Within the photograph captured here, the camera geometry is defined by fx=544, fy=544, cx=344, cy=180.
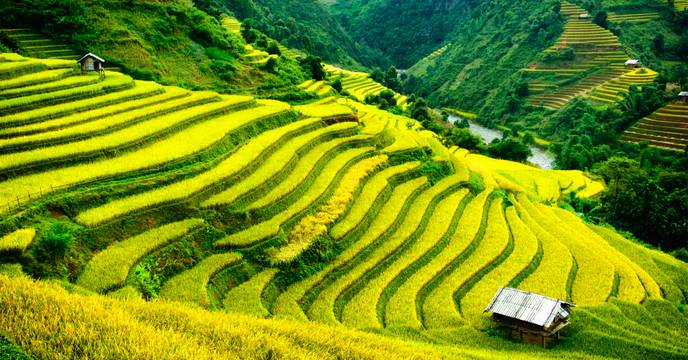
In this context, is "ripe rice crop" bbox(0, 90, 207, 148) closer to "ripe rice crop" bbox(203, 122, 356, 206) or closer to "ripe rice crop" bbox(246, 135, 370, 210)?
"ripe rice crop" bbox(203, 122, 356, 206)

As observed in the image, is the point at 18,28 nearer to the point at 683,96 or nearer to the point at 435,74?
the point at 683,96

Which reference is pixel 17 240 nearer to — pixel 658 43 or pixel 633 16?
pixel 658 43

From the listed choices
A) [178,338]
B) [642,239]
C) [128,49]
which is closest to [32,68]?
[128,49]

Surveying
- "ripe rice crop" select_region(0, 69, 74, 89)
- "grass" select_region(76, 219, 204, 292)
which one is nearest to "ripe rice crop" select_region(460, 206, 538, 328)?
"grass" select_region(76, 219, 204, 292)

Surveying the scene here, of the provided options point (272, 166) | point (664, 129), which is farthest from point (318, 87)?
point (664, 129)

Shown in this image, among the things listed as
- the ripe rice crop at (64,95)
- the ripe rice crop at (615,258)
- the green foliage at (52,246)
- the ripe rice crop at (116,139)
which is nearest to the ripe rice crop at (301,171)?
the ripe rice crop at (116,139)
